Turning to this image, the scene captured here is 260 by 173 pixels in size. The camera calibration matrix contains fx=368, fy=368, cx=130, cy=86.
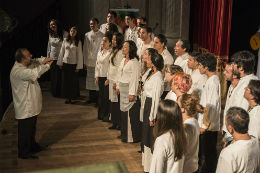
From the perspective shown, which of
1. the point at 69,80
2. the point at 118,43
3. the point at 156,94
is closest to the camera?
the point at 156,94

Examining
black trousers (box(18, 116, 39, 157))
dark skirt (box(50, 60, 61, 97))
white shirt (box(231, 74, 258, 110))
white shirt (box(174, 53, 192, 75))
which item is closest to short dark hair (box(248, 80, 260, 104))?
white shirt (box(231, 74, 258, 110))

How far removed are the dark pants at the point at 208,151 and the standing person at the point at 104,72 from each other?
2.22m

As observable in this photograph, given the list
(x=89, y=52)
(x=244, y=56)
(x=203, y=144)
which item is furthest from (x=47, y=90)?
(x=244, y=56)

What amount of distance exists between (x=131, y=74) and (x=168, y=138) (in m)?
2.51

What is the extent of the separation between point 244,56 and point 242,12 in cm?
331

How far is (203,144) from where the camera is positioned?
438 centimetres

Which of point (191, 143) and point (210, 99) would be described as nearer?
point (191, 143)

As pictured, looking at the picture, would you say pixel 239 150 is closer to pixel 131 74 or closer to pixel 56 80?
pixel 131 74

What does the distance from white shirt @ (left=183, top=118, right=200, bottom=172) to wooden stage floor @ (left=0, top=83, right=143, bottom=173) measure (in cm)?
157

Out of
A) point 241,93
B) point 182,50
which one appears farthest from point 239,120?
point 182,50

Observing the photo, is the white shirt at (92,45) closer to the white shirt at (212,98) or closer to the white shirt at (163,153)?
the white shirt at (212,98)

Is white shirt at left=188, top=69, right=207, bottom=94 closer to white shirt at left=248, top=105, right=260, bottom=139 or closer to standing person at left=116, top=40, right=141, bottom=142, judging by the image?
standing person at left=116, top=40, right=141, bottom=142

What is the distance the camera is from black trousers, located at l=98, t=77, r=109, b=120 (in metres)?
6.32

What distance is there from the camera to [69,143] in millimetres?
5562
